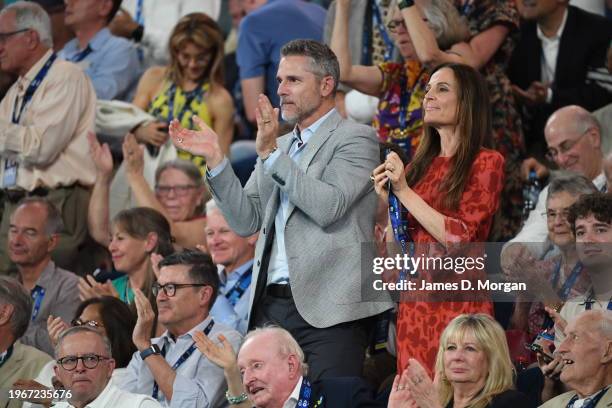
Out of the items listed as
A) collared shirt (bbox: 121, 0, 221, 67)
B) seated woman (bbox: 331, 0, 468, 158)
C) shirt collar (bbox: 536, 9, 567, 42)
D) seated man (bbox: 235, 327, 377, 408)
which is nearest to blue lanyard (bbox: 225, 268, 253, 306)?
seated woman (bbox: 331, 0, 468, 158)

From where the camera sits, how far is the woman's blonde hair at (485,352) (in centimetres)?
554

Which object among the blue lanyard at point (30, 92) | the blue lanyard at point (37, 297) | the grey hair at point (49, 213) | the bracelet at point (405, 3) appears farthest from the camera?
the blue lanyard at point (30, 92)

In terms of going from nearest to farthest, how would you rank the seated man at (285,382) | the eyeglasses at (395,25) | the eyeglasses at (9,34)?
the seated man at (285,382) → the eyeglasses at (395,25) → the eyeglasses at (9,34)

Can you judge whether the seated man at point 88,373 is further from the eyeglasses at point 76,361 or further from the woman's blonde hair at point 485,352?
the woman's blonde hair at point 485,352

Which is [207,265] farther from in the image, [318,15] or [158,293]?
[318,15]

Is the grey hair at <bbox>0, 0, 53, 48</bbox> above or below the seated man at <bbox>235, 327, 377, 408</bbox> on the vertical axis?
above

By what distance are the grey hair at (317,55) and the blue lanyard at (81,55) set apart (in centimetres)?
338

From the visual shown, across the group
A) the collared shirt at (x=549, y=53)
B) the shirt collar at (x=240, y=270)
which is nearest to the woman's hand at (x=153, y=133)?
the shirt collar at (x=240, y=270)

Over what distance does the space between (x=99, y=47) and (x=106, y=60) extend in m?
0.09

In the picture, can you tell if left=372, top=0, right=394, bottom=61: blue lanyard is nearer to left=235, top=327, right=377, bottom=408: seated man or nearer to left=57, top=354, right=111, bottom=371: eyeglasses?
left=57, top=354, right=111, bottom=371: eyeglasses

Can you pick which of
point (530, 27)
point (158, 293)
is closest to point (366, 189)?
point (158, 293)

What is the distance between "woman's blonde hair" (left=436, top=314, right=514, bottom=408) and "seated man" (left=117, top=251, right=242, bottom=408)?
4.19ft

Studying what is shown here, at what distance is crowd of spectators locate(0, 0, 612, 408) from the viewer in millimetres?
5801

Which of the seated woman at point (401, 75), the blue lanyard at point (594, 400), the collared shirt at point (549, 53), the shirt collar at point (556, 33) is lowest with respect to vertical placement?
the blue lanyard at point (594, 400)
